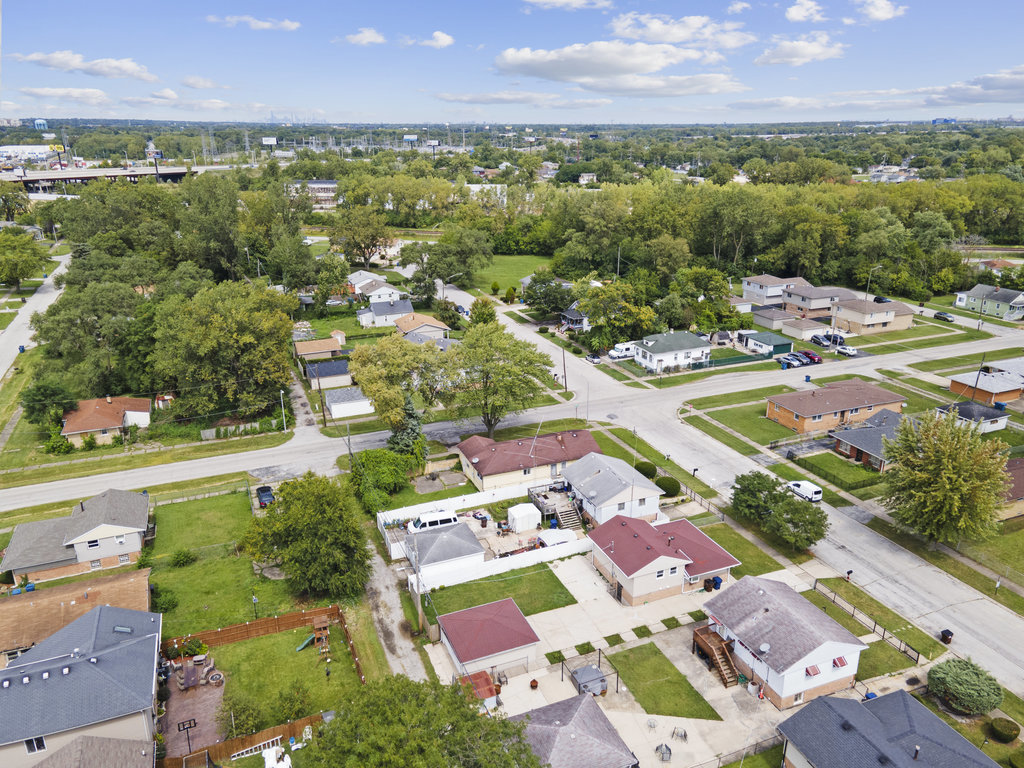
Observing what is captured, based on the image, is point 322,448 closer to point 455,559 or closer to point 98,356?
point 455,559

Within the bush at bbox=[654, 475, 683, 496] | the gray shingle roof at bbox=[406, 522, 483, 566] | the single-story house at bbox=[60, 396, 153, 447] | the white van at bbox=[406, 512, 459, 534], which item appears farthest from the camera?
the single-story house at bbox=[60, 396, 153, 447]

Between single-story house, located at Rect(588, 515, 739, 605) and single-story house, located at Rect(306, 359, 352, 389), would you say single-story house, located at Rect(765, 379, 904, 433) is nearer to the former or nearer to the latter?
single-story house, located at Rect(588, 515, 739, 605)

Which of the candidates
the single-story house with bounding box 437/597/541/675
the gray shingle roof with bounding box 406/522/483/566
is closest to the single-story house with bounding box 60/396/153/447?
the gray shingle roof with bounding box 406/522/483/566

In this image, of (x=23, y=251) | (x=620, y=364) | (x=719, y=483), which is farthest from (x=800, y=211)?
(x=23, y=251)

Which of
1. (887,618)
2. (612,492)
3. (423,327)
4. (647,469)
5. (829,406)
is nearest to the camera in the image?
(887,618)

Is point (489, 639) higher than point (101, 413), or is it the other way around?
point (101, 413)

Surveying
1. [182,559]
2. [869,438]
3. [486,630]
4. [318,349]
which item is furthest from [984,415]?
[318,349]

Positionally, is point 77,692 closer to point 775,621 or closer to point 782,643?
point 782,643

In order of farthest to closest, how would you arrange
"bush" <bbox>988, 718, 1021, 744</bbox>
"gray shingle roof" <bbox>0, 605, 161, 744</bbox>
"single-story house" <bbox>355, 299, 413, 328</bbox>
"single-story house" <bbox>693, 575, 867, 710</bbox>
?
"single-story house" <bbox>355, 299, 413, 328</bbox> < "single-story house" <bbox>693, 575, 867, 710</bbox> < "bush" <bbox>988, 718, 1021, 744</bbox> < "gray shingle roof" <bbox>0, 605, 161, 744</bbox>
